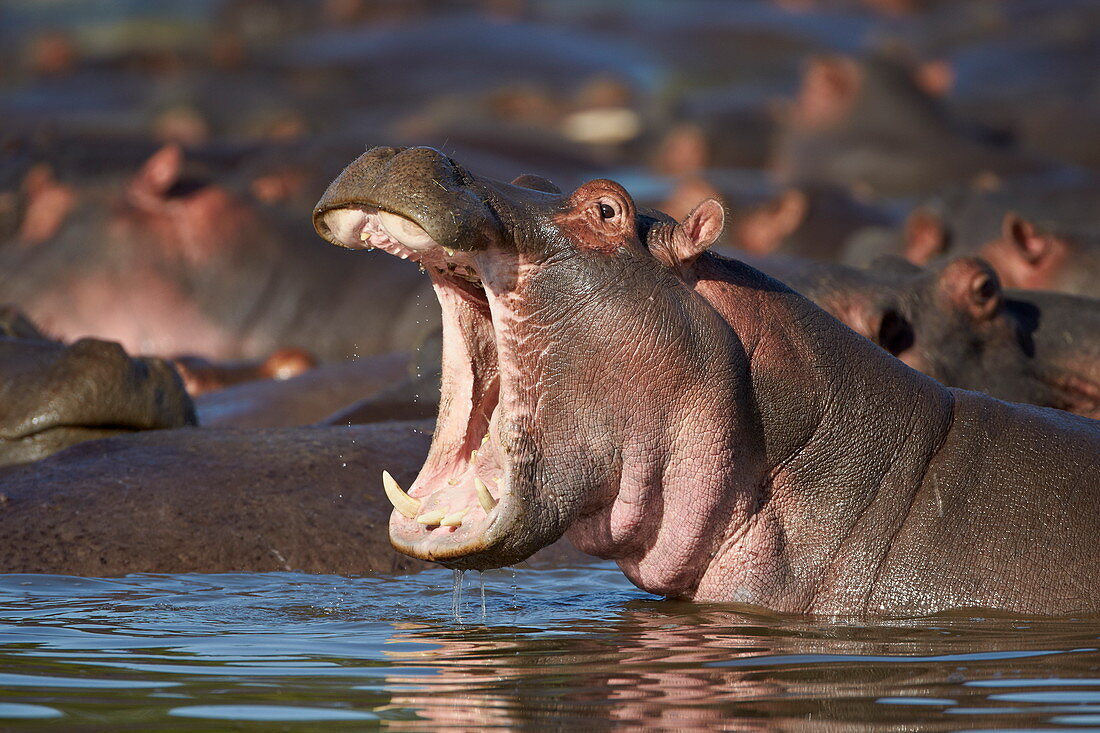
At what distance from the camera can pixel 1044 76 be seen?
2205 centimetres

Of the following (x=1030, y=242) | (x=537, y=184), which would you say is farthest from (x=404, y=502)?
(x=1030, y=242)

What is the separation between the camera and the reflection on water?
3.28 m

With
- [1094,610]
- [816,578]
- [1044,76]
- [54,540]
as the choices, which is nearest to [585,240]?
[816,578]

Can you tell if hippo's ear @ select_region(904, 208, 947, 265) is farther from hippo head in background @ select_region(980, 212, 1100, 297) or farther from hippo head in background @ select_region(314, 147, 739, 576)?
hippo head in background @ select_region(314, 147, 739, 576)

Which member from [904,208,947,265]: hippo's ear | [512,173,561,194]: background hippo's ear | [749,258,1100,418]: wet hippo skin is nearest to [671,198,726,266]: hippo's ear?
[512,173,561,194]: background hippo's ear

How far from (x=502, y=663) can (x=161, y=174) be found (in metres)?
7.55

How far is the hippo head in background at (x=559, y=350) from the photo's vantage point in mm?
3824

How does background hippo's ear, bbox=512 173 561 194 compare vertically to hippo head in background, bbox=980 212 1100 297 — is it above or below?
below

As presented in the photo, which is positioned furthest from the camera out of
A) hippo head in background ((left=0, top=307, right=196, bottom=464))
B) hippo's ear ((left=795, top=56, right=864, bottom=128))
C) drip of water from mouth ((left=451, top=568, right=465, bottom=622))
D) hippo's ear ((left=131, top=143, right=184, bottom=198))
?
hippo's ear ((left=795, top=56, right=864, bottom=128))

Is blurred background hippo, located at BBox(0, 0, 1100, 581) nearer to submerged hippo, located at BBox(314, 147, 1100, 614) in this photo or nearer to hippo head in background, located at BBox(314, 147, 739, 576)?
submerged hippo, located at BBox(314, 147, 1100, 614)

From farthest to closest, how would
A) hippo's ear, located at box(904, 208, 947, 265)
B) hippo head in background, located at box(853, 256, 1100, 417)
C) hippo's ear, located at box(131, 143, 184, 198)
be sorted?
hippo's ear, located at box(131, 143, 184, 198) < hippo's ear, located at box(904, 208, 947, 265) < hippo head in background, located at box(853, 256, 1100, 417)

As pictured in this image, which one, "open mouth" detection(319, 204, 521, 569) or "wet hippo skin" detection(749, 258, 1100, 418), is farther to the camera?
"wet hippo skin" detection(749, 258, 1100, 418)

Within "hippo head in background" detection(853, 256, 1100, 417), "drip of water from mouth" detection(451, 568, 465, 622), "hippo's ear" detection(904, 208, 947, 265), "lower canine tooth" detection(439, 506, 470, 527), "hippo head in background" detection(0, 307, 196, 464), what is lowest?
"drip of water from mouth" detection(451, 568, 465, 622)

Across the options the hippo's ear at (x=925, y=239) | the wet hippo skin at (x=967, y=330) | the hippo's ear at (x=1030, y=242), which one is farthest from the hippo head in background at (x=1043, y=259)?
the wet hippo skin at (x=967, y=330)
